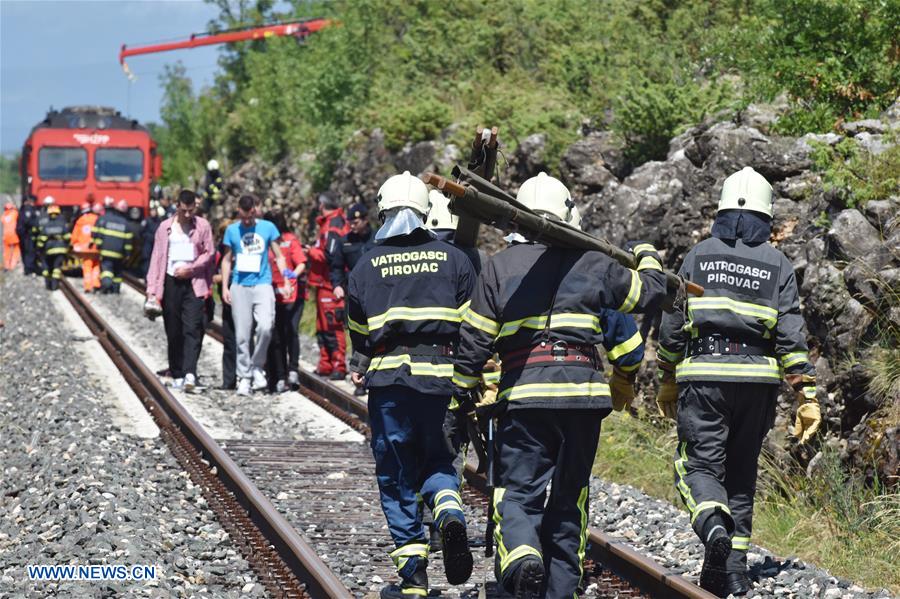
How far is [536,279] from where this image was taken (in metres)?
5.91

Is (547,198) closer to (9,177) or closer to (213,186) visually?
(213,186)

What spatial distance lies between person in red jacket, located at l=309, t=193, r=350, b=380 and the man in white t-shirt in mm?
779

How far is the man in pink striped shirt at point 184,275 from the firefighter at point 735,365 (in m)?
7.77

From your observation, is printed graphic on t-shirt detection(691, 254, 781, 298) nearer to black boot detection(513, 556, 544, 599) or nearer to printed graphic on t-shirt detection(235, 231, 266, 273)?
black boot detection(513, 556, 544, 599)

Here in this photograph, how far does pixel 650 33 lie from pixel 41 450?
12.6 m

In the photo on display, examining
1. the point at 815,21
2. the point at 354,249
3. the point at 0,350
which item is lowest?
the point at 0,350

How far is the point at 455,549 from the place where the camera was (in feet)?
21.1

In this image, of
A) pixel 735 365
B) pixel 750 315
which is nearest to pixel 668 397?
pixel 735 365

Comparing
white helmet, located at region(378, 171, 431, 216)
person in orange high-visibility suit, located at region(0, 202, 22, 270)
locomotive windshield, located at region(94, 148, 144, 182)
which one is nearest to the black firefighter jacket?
white helmet, located at region(378, 171, 431, 216)

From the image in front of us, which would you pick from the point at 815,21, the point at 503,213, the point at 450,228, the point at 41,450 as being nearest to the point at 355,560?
the point at 450,228

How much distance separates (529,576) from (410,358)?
143 centimetres

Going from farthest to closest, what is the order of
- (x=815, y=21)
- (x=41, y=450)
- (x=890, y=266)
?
(x=815, y=21) < (x=41, y=450) < (x=890, y=266)

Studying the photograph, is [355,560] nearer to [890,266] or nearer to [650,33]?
[890,266]

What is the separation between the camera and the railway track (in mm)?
6988
